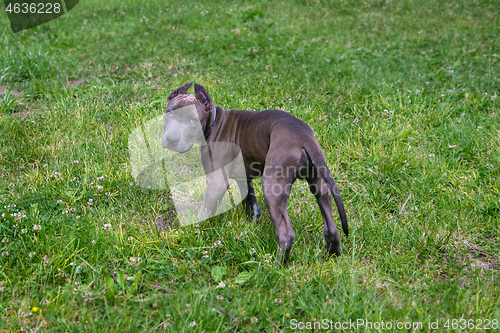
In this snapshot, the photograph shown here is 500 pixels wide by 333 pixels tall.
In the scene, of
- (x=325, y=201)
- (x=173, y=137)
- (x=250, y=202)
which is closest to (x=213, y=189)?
(x=250, y=202)

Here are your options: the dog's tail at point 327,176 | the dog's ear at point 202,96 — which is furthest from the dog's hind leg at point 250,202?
the dog's tail at point 327,176

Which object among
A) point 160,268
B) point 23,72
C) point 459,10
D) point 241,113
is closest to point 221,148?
point 241,113

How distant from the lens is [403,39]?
28.2 feet

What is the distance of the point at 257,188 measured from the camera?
4.25 metres

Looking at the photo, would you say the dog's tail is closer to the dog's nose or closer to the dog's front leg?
the dog's front leg

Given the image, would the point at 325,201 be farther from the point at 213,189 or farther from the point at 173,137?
the point at 173,137

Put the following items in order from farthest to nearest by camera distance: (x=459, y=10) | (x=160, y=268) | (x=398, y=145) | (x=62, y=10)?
1. (x=459, y=10)
2. (x=62, y=10)
3. (x=398, y=145)
4. (x=160, y=268)

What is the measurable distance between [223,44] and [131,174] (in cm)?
454

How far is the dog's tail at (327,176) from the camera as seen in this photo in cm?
275

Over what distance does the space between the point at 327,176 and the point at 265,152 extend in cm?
65

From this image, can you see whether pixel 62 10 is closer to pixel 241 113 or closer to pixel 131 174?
pixel 131 174

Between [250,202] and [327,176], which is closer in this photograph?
[327,176]

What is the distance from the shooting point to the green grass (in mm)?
2621

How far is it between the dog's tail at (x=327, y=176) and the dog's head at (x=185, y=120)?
1060 millimetres
